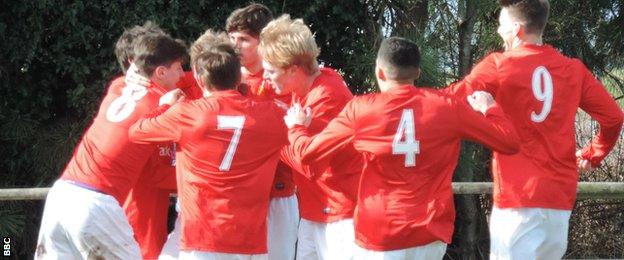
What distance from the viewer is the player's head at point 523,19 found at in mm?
5207

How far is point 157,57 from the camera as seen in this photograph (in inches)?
217

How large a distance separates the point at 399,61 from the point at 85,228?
169cm

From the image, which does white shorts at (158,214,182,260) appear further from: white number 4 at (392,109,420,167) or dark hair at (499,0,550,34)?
dark hair at (499,0,550,34)

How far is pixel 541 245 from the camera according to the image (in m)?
5.18

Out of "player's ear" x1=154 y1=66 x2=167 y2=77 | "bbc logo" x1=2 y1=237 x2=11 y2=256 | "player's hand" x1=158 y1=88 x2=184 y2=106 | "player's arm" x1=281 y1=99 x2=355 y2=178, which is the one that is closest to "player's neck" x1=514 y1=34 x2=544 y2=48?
"player's arm" x1=281 y1=99 x2=355 y2=178

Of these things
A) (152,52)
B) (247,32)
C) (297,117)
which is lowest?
(297,117)

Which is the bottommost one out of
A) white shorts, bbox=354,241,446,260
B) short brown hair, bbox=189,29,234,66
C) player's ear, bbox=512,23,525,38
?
white shorts, bbox=354,241,446,260

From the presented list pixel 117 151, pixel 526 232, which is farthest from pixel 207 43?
pixel 526 232

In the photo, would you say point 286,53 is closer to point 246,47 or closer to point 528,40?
point 246,47

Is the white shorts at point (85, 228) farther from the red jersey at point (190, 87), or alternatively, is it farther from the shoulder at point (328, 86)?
the shoulder at point (328, 86)

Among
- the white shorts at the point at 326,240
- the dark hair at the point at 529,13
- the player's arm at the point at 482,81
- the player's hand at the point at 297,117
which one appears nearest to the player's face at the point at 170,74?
the player's hand at the point at 297,117

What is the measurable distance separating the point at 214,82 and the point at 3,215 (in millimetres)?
4603

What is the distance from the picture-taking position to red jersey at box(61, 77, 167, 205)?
17.6 feet

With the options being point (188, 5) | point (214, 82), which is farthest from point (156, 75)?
point (188, 5)
